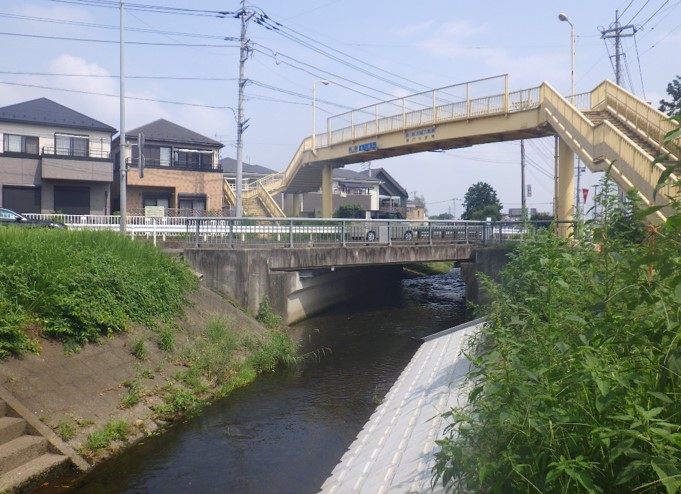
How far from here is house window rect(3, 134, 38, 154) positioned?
33.7 meters

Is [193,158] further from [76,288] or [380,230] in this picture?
[76,288]

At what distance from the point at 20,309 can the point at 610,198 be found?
8.70 meters

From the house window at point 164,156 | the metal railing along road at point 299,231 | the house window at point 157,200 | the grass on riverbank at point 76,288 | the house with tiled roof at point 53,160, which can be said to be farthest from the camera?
the house window at point 164,156

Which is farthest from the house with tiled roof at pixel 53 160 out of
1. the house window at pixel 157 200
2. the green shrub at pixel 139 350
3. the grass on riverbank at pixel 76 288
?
the green shrub at pixel 139 350

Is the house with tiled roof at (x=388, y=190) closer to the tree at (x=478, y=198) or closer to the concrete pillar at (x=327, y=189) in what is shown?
the tree at (x=478, y=198)

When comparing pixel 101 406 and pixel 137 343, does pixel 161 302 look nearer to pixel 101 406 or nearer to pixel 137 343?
pixel 137 343

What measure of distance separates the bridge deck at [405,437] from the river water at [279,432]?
950 mm

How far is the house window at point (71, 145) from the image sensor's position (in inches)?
1374

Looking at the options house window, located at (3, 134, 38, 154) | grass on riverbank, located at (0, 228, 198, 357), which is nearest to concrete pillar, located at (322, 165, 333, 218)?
house window, located at (3, 134, 38, 154)

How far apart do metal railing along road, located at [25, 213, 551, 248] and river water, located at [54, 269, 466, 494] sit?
11.5ft

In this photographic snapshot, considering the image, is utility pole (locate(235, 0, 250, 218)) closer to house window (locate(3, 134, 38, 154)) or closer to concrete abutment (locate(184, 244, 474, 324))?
concrete abutment (locate(184, 244, 474, 324))

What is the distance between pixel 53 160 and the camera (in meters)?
34.0

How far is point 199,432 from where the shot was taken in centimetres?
1003

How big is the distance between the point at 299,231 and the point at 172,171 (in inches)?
853
